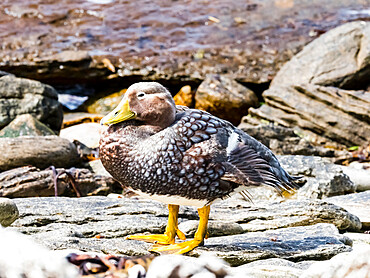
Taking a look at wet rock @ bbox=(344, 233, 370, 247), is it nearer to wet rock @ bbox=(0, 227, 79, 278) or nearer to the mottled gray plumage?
the mottled gray plumage

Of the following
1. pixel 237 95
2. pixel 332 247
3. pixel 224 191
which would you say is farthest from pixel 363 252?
pixel 237 95

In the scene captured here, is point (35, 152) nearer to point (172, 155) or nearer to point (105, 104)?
point (172, 155)

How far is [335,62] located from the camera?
12406 millimetres

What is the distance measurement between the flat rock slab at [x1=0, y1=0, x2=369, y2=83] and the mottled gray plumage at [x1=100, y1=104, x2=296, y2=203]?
9.14 m

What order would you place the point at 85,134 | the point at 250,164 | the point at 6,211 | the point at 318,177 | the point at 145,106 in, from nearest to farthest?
the point at 6,211, the point at 145,106, the point at 250,164, the point at 318,177, the point at 85,134

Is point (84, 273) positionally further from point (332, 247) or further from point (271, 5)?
point (271, 5)

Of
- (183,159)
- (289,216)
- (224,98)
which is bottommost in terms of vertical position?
(224,98)

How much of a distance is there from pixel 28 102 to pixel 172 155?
7.01 metres

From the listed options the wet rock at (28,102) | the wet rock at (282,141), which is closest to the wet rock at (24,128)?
the wet rock at (28,102)

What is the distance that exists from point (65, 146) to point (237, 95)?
189 inches

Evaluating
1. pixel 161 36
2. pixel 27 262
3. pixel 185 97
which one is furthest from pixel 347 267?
pixel 161 36

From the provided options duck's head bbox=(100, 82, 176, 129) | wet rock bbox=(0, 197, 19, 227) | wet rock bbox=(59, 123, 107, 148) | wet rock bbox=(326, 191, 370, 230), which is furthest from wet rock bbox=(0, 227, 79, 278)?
wet rock bbox=(59, 123, 107, 148)

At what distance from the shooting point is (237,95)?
12.3 m

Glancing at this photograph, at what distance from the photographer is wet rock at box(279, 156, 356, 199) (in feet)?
23.6
